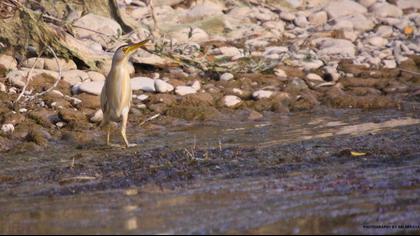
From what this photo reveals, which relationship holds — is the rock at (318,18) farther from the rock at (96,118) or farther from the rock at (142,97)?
the rock at (96,118)

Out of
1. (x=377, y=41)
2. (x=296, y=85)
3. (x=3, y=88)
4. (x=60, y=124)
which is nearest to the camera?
(x=60, y=124)

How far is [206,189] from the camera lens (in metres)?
6.93

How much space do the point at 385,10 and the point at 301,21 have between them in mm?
1925

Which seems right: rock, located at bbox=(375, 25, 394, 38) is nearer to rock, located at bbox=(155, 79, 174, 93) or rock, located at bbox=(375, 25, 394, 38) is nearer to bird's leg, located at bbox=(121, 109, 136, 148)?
rock, located at bbox=(155, 79, 174, 93)

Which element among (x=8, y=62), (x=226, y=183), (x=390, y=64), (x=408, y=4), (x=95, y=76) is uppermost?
(x=226, y=183)

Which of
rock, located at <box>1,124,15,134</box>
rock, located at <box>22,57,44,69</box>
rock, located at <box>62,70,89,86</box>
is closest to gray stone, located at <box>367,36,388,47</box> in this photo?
rock, located at <box>62,70,89,86</box>

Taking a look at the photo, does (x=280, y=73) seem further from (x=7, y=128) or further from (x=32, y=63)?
(x=7, y=128)

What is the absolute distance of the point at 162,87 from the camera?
12.0 metres

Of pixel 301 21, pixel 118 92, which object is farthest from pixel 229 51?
pixel 118 92

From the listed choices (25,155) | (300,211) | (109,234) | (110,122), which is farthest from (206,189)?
(110,122)

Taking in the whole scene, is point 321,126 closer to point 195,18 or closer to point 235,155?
point 235,155

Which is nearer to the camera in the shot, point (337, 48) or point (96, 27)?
point (96, 27)

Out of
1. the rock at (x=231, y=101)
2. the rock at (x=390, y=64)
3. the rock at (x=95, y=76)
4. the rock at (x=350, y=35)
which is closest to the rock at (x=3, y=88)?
the rock at (x=95, y=76)

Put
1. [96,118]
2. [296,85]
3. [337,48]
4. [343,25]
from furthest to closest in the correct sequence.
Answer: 1. [343,25]
2. [337,48]
3. [296,85]
4. [96,118]
